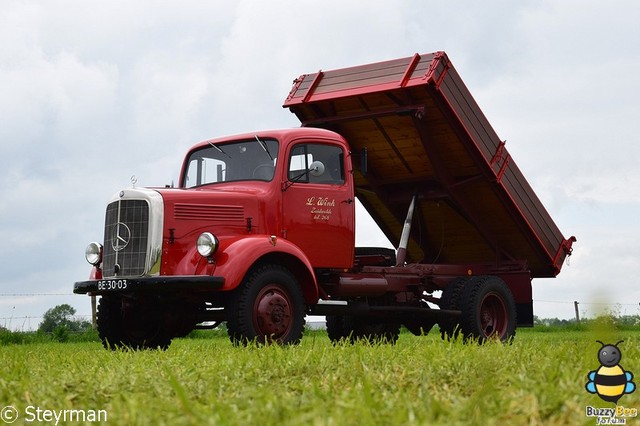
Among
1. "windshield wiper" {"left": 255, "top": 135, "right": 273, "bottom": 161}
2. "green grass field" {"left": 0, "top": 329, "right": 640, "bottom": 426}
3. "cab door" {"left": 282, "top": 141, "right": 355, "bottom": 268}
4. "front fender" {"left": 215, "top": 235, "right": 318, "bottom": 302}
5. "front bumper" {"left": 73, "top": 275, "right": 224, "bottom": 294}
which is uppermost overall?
"windshield wiper" {"left": 255, "top": 135, "right": 273, "bottom": 161}

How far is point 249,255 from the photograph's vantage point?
8.86 meters

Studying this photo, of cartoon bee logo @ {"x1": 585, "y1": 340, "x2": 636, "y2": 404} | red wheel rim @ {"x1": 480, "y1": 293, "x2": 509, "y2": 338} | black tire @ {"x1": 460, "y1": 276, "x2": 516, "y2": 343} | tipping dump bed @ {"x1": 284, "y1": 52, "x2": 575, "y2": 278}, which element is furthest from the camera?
red wheel rim @ {"x1": 480, "y1": 293, "x2": 509, "y2": 338}

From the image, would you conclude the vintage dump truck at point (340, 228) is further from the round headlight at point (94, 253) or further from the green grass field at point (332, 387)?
the green grass field at point (332, 387)

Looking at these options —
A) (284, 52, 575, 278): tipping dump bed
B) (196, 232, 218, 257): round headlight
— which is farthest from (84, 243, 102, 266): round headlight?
(284, 52, 575, 278): tipping dump bed

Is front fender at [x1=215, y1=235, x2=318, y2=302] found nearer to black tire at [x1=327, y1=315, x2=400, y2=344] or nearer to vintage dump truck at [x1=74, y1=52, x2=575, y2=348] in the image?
vintage dump truck at [x1=74, y1=52, x2=575, y2=348]

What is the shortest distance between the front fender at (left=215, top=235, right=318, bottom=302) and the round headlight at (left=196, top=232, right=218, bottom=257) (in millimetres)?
102

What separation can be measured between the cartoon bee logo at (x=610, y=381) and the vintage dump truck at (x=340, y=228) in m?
4.26

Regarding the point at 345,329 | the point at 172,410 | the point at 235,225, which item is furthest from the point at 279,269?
the point at 172,410

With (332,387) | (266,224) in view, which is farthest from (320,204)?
(332,387)

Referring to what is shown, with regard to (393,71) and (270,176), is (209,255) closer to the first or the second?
(270,176)

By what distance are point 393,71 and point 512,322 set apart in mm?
4061

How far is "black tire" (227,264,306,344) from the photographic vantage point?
8805 mm

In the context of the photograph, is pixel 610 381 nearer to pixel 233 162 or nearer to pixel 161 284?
pixel 161 284

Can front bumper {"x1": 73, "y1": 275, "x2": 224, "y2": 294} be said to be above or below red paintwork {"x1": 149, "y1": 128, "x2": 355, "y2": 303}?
below
